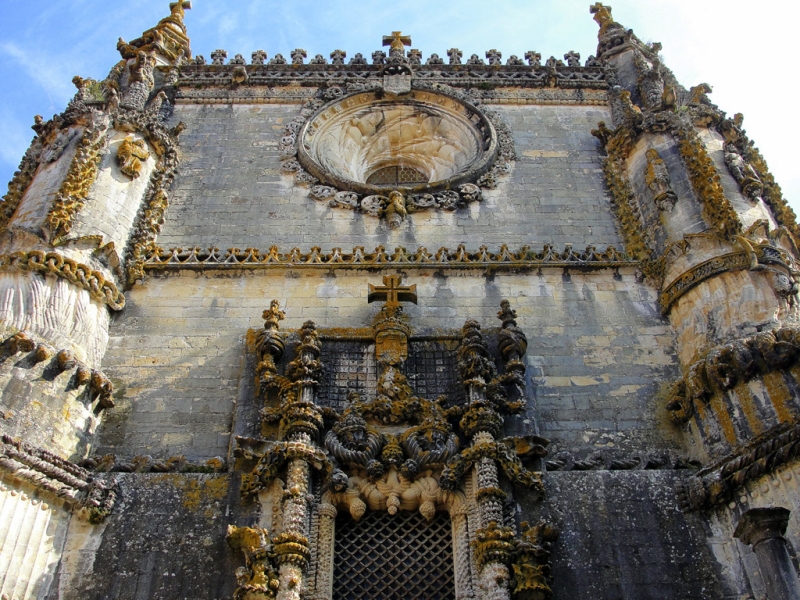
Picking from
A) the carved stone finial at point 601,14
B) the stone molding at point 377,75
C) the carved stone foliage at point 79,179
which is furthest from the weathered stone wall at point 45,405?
the carved stone finial at point 601,14

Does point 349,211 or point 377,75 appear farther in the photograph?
point 377,75

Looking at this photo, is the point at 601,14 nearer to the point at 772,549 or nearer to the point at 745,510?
the point at 745,510

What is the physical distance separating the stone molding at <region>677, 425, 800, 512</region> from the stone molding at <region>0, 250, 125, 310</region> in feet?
23.9

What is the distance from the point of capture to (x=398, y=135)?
597 inches

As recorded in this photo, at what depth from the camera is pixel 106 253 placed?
35.7 feet

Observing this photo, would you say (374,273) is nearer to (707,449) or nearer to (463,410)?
(463,410)

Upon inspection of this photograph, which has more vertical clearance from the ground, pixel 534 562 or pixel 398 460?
pixel 398 460

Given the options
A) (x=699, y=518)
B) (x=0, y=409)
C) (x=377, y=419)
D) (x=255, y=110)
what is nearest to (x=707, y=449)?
(x=699, y=518)

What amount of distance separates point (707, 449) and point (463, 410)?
106 inches

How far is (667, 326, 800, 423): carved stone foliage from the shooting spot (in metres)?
8.91

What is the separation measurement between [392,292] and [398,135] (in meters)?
5.53

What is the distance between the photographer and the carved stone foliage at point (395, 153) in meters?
12.8

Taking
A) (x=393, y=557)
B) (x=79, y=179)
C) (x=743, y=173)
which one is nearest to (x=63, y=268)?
(x=79, y=179)

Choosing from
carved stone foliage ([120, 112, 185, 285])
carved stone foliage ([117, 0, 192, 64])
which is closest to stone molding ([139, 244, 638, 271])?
carved stone foliage ([120, 112, 185, 285])
